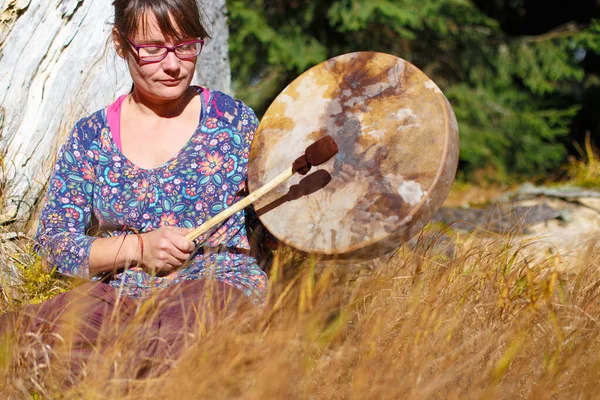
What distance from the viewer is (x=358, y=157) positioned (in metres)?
2.21

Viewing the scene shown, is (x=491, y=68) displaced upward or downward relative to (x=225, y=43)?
downward

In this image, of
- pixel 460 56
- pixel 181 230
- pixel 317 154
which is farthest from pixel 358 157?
pixel 460 56

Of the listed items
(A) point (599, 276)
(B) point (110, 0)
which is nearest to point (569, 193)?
(A) point (599, 276)

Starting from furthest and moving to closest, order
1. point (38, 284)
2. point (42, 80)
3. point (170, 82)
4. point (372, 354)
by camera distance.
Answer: point (42, 80) → point (38, 284) → point (170, 82) → point (372, 354)

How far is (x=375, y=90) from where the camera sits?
89.4 inches

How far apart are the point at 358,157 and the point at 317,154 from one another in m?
0.15

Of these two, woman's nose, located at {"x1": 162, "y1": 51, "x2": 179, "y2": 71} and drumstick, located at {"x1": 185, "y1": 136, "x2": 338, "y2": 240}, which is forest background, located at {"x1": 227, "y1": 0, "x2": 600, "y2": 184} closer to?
woman's nose, located at {"x1": 162, "y1": 51, "x2": 179, "y2": 71}

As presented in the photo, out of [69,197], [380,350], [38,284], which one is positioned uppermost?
[69,197]

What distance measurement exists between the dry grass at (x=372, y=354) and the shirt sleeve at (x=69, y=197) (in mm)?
562

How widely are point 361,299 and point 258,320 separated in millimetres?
369

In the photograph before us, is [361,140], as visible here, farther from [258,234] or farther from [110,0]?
[110,0]

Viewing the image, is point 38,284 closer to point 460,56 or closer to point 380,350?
point 380,350

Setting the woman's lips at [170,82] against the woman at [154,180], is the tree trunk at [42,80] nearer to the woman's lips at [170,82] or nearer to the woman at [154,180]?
the woman at [154,180]

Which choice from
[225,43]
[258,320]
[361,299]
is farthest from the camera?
[225,43]
